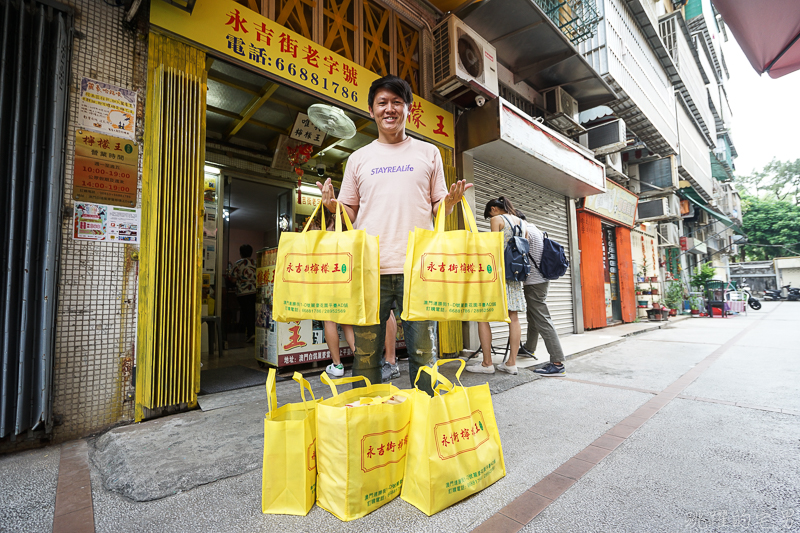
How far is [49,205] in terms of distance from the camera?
6.61 ft

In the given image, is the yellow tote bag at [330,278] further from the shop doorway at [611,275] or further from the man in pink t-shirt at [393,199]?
the shop doorway at [611,275]

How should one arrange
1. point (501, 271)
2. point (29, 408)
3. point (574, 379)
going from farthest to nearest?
point (574, 379)
point (29, 408)
point (501, 271)

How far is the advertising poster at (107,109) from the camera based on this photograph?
2240 mm

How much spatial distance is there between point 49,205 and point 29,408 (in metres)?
1.12

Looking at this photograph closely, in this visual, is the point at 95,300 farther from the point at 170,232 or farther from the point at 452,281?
the point at 452,281

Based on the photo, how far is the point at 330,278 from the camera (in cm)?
153

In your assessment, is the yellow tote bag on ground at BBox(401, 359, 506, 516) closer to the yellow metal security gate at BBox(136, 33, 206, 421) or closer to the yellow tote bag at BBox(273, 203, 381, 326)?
the yellow tote bag at BBox(273, 203, 381, 326)

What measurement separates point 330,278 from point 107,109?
2.07 meters

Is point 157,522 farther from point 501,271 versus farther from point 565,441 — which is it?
point 565,441

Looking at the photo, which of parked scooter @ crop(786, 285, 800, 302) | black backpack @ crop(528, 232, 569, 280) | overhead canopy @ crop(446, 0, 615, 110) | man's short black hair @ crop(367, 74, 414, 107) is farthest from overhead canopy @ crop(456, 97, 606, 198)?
parked scooter @ crop(786, 285, 800, 302)

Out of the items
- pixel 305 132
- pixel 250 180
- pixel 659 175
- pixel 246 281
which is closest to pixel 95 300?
pixel 246 281

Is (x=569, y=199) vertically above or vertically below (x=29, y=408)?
above

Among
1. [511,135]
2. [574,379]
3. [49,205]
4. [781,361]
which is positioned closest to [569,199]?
[511,135]

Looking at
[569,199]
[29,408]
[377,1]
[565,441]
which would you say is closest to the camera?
[29,408]
